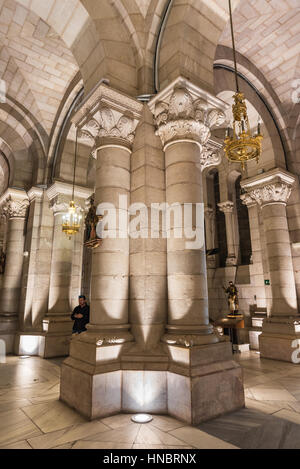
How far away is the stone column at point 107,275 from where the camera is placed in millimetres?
3439

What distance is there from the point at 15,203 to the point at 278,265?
784cm

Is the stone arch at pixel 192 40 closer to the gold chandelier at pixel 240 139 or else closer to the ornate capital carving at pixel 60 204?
the gold chandelier at pixel 240 139

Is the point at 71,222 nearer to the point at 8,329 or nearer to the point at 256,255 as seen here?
the point at 8,329

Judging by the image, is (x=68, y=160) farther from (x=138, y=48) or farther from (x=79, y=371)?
(x=79, y=371)

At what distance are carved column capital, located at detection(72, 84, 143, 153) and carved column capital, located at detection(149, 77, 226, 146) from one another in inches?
14.7

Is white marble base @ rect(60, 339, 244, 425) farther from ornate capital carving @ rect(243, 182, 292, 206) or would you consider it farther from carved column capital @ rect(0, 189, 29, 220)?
carved column capital @ rect(0, 189, 29, 220)

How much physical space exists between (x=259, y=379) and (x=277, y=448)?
2.58m

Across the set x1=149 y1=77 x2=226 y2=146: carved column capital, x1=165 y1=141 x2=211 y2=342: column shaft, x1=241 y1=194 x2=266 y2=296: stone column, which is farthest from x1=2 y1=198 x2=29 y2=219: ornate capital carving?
x1=241 y1=194 x2=266 y2=296: stone column

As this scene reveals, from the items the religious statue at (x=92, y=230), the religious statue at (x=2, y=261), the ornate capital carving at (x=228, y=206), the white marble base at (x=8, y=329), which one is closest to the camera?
the religious statue at (x=92, y=230)

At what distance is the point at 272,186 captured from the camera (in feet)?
24.4

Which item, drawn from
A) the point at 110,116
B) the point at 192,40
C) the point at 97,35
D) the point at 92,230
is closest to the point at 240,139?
the point at 192,40

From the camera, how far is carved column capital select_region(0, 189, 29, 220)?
28.9 ft

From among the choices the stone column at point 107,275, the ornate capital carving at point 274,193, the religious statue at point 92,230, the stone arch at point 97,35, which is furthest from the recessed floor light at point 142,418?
the ornate capital carving at point 274,193

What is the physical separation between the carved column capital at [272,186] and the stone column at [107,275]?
4413mm
